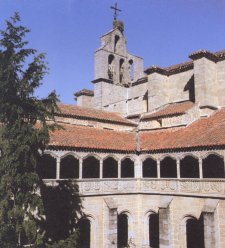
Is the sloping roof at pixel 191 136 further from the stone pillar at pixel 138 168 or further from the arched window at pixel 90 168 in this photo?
the arched window at pixel 90 168

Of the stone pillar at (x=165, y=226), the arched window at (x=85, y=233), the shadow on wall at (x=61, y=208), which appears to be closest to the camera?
the shadow on wall at (x=61, y=208)

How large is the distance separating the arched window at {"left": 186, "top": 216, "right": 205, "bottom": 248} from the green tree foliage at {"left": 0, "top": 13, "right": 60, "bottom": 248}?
11175mm

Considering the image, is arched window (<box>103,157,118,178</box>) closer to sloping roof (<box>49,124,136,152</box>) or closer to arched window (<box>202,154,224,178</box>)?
sloping roof (<box>49,124,136,152</box>)

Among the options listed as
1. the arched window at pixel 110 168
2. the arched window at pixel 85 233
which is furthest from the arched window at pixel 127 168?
the arched window at pixel 85 233

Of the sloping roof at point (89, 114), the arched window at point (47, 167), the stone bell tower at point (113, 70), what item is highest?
the stone bell tower at point (113, 70)

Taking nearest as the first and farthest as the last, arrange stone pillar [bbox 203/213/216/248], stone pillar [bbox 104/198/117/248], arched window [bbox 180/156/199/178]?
stone pillar [bbox 203/213/216/248]
stone pillar [bbox 104/198/117/248]
arched window [bbox 180/156/199/178]

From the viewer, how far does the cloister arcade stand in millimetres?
19453

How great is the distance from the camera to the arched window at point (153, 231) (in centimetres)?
2127

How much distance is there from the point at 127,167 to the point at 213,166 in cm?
660

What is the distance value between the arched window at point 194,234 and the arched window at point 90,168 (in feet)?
23.1

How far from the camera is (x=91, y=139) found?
800 inches

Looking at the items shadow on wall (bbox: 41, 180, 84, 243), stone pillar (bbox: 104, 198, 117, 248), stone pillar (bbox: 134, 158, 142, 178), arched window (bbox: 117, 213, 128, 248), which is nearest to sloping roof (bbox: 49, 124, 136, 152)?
stone pillar (bbox: 134, 158, 142, 178)

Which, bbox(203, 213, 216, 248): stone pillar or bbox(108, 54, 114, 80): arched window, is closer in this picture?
bbox(203, 213, 216, 248): stone pillar

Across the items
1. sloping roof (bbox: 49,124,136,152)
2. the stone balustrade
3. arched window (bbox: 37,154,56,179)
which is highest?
sloping roof (bbox: 49,124,136,152)
